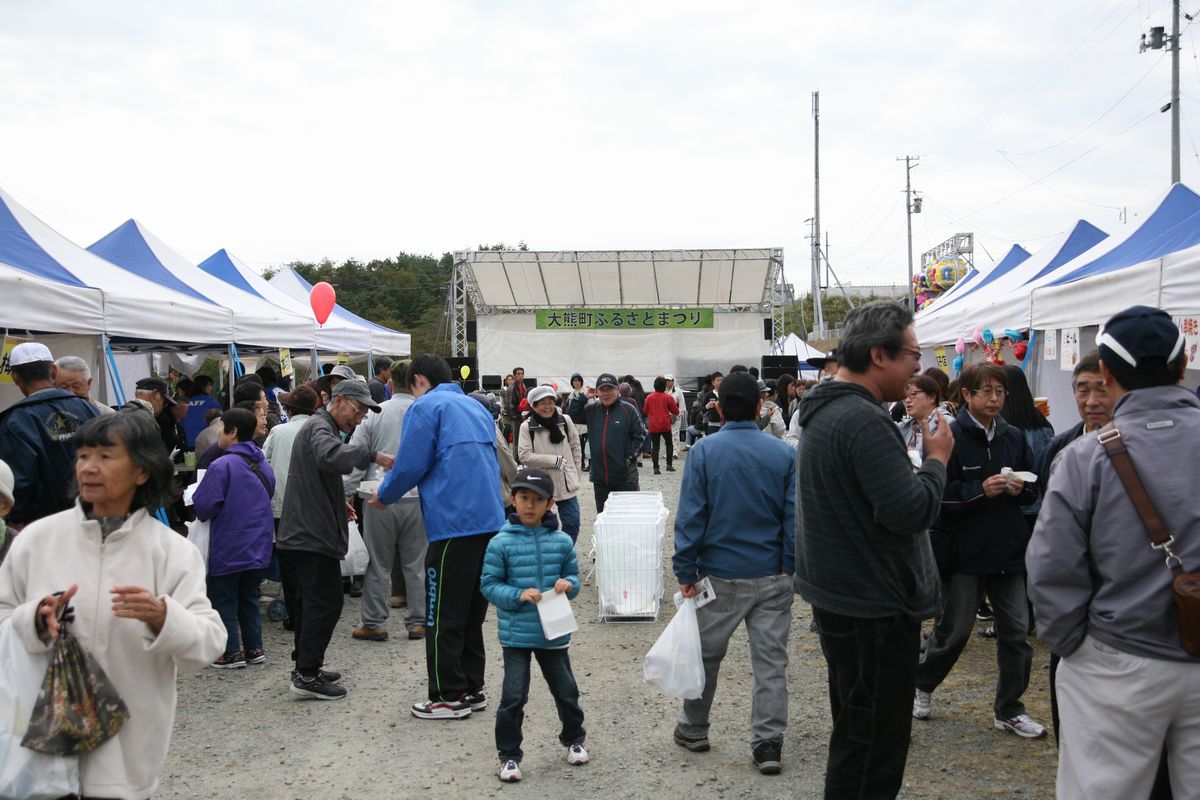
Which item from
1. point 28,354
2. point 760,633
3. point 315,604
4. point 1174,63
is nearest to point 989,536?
point 760,633

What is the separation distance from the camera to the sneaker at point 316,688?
5.48 metres

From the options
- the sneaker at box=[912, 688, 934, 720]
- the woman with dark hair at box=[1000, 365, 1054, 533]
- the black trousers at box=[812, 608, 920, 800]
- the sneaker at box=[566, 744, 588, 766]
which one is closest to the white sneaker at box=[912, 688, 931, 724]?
the sneaker at box=[912, 688, 934, 720]

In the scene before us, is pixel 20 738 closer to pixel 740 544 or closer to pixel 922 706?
pixel 740 544

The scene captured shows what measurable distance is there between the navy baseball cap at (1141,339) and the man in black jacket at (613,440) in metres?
6.68

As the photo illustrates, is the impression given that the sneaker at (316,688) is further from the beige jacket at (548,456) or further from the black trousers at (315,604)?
the beige jacket at (548,456)

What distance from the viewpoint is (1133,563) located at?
2393 millimetres

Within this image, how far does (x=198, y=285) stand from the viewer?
1120 cm

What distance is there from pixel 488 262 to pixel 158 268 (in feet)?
46.6

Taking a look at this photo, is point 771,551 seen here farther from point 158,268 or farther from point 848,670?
point 158,268

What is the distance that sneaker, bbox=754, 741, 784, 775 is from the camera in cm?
429

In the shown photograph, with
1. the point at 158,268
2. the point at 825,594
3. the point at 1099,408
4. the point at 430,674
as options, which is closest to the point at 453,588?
the point at 430,674

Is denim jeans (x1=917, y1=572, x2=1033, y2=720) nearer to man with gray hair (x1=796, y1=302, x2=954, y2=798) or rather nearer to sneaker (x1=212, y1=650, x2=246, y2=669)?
man with gray hair (x1=796, y1=302, x2=954, y2=798)

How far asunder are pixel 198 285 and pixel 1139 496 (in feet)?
35.5

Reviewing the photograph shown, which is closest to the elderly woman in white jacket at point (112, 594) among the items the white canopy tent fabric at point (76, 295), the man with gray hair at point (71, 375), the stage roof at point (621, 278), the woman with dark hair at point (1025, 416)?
the man with gray hair at point (71, 375)
